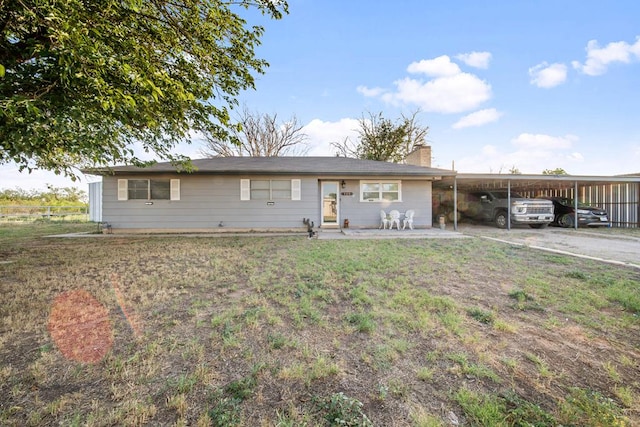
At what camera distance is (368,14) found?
30.9ft

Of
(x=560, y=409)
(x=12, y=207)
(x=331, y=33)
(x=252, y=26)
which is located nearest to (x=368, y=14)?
(x=331, y=33)

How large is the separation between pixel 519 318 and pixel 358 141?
75.4 feet

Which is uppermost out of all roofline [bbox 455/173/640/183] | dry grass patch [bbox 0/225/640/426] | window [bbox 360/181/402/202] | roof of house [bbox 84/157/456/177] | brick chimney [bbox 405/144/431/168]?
brick chimney [bbox 405/144/431/168]

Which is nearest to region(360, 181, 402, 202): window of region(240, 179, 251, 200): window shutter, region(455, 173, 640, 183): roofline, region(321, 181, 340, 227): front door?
region(321, 181, 340, 227): front door

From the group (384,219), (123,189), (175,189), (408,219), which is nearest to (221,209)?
(175,189)

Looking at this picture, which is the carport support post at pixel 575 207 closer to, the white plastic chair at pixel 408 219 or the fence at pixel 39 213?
the white plastic chair at pixel 408 219

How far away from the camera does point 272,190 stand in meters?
10.6

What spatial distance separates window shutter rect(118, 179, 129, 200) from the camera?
10078 millimetres

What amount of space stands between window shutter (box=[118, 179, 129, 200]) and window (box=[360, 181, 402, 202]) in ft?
31.2

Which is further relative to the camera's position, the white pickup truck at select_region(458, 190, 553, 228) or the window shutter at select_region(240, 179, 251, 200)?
the white pickup truck at select_region(458, 190, 553, 228)

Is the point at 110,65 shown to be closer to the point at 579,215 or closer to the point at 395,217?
the point at 395,217

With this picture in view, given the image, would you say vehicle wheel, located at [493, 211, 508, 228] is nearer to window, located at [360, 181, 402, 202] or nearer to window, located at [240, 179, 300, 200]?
window, located at [360, 181, 402, 202]

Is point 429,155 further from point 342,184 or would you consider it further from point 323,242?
point 323,242

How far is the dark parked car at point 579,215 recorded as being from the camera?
1156 centimetres
